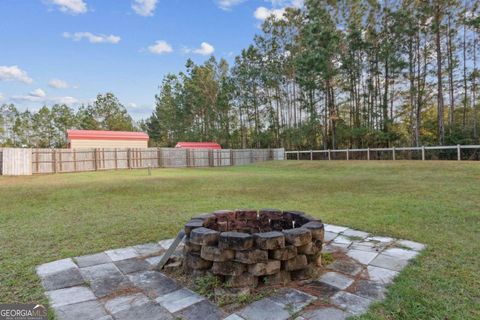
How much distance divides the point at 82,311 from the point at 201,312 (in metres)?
0.83

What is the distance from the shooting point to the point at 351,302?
74.4 inches

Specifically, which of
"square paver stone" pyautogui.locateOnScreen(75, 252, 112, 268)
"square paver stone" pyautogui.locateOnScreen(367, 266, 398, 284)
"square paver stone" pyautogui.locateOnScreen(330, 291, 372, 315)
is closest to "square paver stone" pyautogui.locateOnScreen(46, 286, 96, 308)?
"square paver stone" pyautogui.locateOnScreen(75, 252, 112, 268)

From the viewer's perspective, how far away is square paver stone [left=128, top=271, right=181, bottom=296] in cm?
213

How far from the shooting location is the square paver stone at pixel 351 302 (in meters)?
1.79

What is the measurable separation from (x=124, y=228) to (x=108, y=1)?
8.04m

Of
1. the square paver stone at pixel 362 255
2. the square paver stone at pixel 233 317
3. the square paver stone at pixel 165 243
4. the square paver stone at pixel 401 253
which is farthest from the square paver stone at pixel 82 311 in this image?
the square paver stone at pixel 401 253

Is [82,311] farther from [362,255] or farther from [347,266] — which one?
[362,255]

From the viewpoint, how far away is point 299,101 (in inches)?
824

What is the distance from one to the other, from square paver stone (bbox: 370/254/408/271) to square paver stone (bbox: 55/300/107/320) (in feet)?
7.86

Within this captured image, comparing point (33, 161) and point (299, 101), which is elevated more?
point (299, 101)

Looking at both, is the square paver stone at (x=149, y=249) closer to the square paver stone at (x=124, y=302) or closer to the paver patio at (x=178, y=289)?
the paver patio at (x=178, y=289)

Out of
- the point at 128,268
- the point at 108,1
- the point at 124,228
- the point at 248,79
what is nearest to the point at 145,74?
the point at 108,1

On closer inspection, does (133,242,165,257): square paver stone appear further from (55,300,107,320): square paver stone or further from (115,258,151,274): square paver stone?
(55,300,107,320): square paver stone

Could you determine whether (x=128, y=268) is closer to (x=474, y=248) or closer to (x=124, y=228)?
(x=124, y=228)
